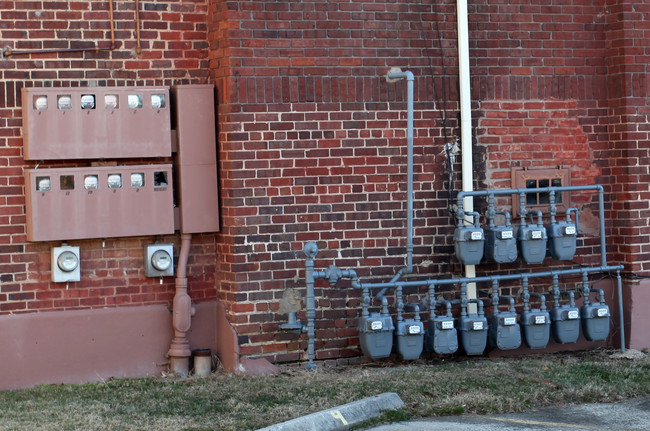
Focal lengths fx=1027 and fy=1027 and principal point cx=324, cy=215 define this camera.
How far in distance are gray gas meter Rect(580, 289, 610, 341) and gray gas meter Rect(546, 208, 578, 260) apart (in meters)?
0.50

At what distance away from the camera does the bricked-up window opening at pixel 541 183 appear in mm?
9766

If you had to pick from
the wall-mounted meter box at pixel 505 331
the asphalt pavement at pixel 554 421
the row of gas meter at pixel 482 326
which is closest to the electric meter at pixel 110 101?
the row of gas meter at pixel 482 326

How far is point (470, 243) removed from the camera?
364 inches

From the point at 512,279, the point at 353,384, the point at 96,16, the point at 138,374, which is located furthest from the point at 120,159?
the point at 512,279

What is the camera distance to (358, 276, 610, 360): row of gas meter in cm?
903

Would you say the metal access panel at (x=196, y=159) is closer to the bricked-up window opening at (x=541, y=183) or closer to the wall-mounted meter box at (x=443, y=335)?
the wall-mounted meter box at (x=443, y=335)

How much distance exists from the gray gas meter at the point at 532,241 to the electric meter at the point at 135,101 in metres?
3.62

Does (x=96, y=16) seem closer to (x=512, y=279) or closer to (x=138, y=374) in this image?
(x=138, y=374)

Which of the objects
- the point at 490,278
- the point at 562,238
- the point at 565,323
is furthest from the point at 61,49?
the point at 565,323

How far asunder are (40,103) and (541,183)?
15.4 feet

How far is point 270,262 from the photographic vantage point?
9.06 m

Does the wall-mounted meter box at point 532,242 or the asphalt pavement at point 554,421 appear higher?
the wall-mounted meter box at point 532,242

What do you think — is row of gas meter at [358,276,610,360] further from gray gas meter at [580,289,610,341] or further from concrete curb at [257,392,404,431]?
concrete curb at [257,392,404,431]

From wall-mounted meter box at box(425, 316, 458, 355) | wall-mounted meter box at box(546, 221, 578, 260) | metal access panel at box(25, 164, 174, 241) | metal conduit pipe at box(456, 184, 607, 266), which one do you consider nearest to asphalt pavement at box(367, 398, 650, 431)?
wall-mounted meter box at box(425, 316, 458, 355)
